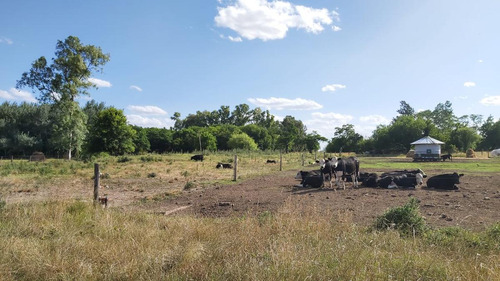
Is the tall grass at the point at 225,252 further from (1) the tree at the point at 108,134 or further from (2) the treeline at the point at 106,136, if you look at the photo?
(1) the tree at the point at 108,134

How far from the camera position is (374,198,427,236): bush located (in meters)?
6.20

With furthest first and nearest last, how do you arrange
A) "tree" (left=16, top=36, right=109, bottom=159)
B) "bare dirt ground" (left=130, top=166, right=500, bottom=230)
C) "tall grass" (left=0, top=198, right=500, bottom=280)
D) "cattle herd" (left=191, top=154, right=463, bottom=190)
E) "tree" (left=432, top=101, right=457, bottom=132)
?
"tree" (left=432, top=101, right=457, bottom=132) < "tree" (left=16, top=36, right=109, bottom=159) < "cattle herd" (left=191, top=154, right=463, bottom=190) < "bare dirt ground" (left=130, top=166, right=500, bottom=230) < "tall grass" (left=0, top=198, right=500, bottom=280)

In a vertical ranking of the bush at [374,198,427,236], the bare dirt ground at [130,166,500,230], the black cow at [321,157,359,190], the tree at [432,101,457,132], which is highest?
the tree at [432,101,457,132]

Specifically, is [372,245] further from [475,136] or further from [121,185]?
[475,136]

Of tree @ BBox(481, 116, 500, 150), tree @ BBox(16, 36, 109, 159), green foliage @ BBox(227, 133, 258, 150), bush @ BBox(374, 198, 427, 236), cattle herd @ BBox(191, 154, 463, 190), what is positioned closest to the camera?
bush @ BBox(374, 198, 427, 236)

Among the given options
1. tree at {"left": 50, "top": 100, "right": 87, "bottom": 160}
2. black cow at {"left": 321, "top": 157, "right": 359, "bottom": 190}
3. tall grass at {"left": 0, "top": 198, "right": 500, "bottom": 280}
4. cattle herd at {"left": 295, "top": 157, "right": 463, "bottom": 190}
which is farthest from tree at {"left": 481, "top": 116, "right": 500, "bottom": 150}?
tall grass at {"left": 0, "top": 198, "right": 500, "bottom": 280}

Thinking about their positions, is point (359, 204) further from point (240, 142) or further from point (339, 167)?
point (240, 142)

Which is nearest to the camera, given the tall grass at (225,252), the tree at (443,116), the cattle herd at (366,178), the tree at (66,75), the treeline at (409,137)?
the tall grass at (225,252)

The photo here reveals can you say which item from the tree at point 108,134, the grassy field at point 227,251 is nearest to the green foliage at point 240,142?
the tree at point 108,134

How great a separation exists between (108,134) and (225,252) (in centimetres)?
4867

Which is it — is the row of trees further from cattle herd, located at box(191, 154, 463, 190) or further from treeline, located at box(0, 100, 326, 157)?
cattle herd, located at box(191, 154, 463, 190)

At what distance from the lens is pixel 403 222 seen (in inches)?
253

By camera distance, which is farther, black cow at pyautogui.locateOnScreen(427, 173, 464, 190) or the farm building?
the farm building

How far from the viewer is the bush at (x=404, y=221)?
620 centimetres
